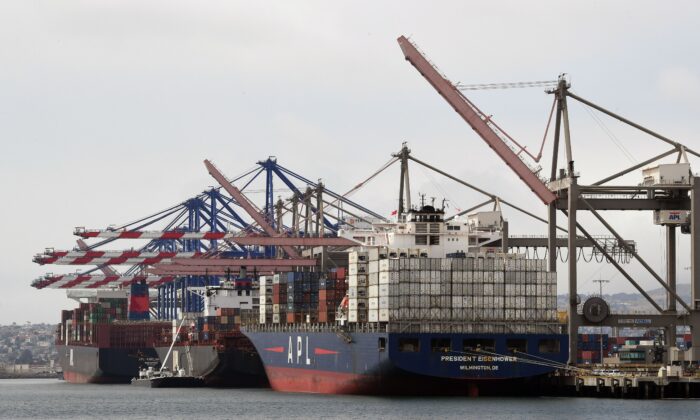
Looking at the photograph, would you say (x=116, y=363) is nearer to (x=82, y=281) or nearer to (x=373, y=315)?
(x=82, y=281)

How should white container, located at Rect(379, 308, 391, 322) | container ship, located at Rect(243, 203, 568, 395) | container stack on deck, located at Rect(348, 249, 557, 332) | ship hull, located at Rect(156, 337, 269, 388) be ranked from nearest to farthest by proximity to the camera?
container ship, located at Rect(243, 203, 568, 395) → container stack on deck, located at Rect(348, 249, 557, 332) → white container, located at Rect(379, 308, 391, 322) → ship hull, located at Rect(156, 337, 269, 388)

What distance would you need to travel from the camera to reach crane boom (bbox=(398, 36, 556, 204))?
85125 mm

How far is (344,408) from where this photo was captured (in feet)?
244

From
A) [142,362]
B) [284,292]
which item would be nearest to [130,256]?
[142,362]

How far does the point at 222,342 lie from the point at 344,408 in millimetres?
40337

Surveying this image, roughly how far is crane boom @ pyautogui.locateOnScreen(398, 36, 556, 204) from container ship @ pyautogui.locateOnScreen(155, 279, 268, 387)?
3083cm

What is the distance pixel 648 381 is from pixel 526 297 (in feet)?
25.5

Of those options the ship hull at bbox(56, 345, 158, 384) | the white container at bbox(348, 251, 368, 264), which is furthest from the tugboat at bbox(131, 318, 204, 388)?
the white container at bbox(348, 251, 368, 264)

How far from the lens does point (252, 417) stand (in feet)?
237

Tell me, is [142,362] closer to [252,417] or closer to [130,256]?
[130,256]

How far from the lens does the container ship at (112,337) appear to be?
470 ft

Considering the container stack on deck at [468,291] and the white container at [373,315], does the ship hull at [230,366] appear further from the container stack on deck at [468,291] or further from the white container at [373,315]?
the container stack on deck at [468,291]

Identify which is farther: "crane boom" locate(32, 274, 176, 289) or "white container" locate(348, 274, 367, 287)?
"crane boom" locate(32, 274, 176, 289)

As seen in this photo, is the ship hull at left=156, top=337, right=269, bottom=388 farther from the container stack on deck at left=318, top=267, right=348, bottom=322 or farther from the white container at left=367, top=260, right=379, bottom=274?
the white container at left=367, top=260, right=379, bottom=274
